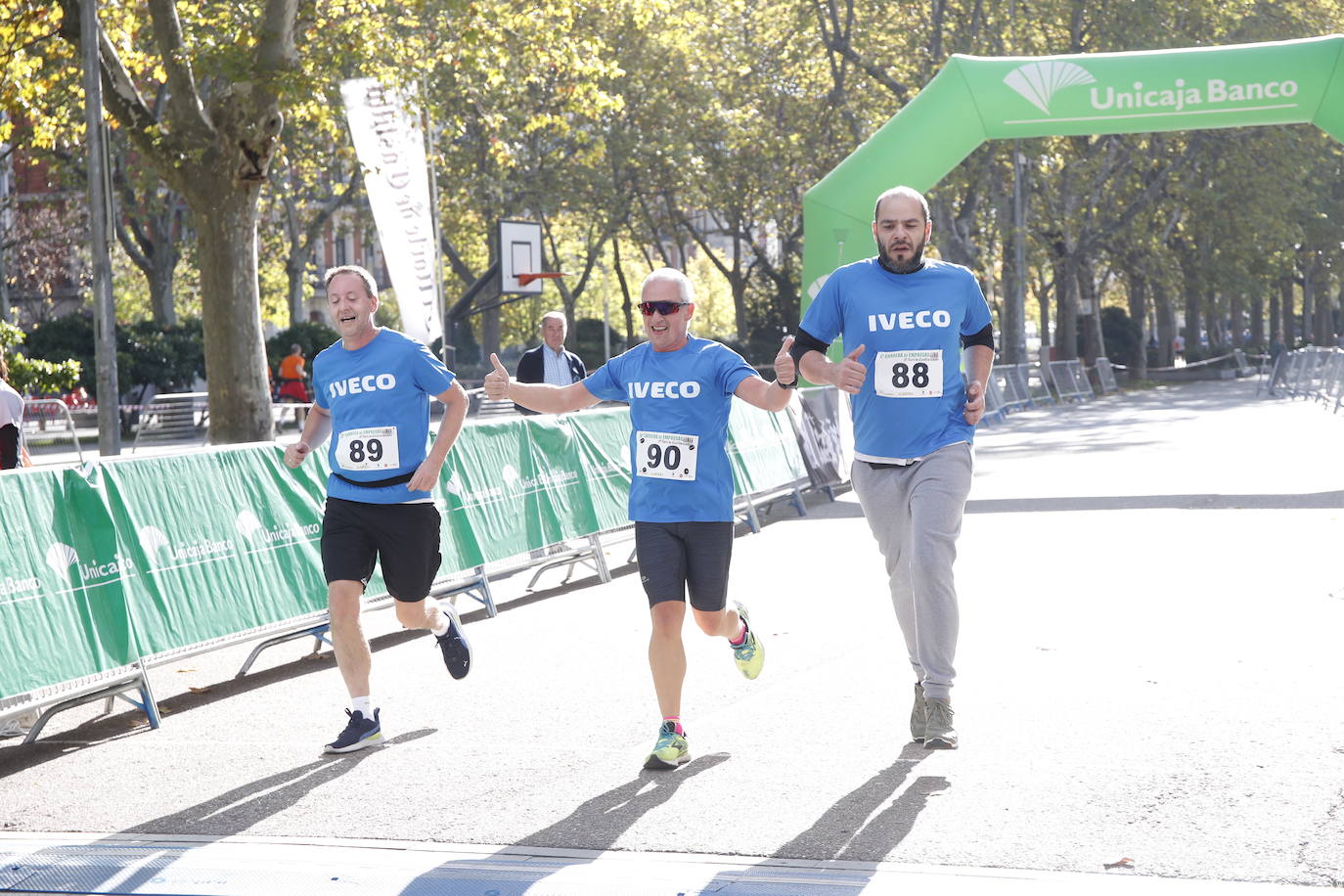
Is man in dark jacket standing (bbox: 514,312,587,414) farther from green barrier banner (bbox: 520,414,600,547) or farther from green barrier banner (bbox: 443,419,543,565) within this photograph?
green barrier banner (bbox: 443,419,543,565)

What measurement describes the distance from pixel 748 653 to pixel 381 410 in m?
1.73

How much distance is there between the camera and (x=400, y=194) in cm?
2472

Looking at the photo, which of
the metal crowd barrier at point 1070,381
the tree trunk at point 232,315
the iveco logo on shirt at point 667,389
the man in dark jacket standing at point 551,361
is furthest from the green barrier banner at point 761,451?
the metal crowd barrier at point 1070,381

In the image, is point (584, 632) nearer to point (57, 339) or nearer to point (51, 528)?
point (51, 528)

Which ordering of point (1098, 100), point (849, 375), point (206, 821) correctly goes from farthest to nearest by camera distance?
point (1098, 100) < point (849, 375) < point (206, 821)

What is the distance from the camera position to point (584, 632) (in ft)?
31.2

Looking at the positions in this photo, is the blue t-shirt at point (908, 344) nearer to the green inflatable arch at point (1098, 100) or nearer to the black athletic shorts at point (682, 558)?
the black athletic shorts at point (682, 558)

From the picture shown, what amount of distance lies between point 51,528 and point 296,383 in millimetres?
24883

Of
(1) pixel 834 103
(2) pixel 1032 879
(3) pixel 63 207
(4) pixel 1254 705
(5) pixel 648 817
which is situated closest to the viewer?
(2) pixel 1032 879

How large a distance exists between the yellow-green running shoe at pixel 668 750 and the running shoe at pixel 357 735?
1.20 meters

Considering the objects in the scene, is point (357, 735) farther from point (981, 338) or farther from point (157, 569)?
point (981, 338)

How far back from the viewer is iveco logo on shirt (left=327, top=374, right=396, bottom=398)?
6.75 meters

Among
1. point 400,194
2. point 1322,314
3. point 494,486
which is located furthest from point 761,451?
point 1322,314

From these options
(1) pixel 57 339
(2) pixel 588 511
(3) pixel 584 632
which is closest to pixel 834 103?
(1) pixel 57 339
